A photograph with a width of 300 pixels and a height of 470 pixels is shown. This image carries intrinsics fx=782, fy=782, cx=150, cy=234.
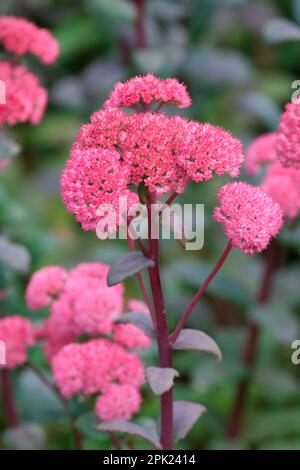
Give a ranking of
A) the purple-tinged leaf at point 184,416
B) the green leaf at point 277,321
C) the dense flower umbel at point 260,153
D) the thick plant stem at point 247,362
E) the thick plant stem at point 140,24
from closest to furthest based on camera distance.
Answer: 1. the purple-tinged leaf at point 184,416
2. the dense flower umbel at point 260,153
3. the green leaf at point 277,321
4. the thick plant stem at point 247,362
5. the thick plant stem at point 140,24

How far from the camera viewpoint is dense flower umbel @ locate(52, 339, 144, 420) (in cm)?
138

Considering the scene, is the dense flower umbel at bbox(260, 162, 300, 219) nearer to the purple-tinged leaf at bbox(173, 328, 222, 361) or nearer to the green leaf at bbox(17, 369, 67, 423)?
the purple-tinged leaf at bbox(173, 328, 222, 361)

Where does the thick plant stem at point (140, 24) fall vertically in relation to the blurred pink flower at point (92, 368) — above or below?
above

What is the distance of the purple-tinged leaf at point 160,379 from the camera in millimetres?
1162

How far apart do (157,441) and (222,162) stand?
484 mm

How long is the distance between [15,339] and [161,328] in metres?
0.45

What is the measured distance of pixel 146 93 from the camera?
118cm

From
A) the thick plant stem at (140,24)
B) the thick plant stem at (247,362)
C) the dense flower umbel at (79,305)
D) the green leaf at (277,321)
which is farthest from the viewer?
the thick plant stem at (140,24)

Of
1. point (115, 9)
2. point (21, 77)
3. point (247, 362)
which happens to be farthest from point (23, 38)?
point (247, 362)

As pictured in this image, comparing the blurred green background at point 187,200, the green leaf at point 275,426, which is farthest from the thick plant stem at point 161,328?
the green leaf at point 275,426

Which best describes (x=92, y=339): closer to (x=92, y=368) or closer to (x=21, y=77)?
(x=92, y=368)

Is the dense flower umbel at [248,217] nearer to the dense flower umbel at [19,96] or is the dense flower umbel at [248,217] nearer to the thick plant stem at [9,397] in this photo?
the dense flower umbel at [19,96]

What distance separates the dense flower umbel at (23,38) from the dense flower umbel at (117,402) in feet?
2.39
